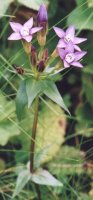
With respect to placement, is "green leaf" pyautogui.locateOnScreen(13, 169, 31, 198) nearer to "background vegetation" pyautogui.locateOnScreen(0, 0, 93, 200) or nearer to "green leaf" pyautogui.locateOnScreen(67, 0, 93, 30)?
"background vegetation" pyautogui.locateOnScreen(0, 0, 93, 200)

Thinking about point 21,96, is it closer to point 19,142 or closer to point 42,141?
point 42,141

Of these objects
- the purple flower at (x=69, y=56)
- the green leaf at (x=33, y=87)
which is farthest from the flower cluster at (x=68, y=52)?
the green leaf at (x=33, y=87)

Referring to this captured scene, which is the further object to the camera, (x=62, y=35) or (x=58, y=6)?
(x=58, y=6)

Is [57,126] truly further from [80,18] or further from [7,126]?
[80,18]

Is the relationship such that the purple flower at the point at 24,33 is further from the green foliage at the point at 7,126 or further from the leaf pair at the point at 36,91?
the green foliage at the point at 7,126

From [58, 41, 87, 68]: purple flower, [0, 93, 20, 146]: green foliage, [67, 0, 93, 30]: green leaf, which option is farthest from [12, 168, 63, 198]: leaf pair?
[67, 0, 93, 30]: green leaf

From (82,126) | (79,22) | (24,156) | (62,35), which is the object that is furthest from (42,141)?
(62,35)
